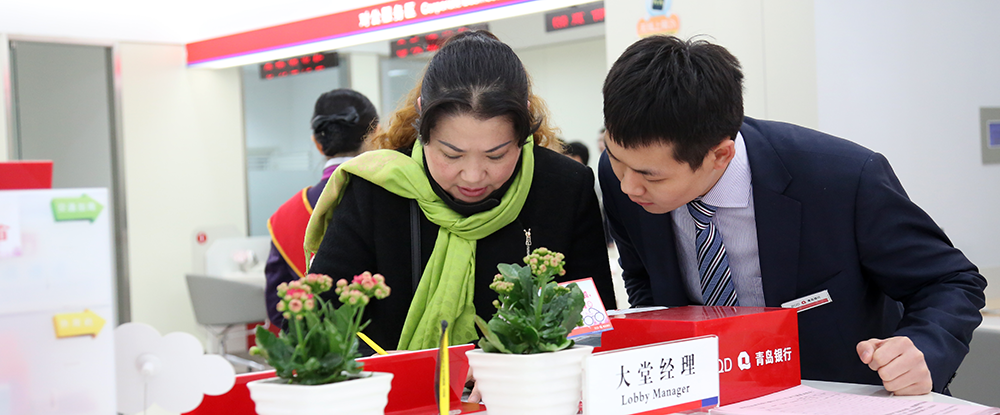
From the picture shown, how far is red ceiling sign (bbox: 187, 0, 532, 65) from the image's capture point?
499 cm

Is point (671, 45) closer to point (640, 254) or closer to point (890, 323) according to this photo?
point (640, 254)

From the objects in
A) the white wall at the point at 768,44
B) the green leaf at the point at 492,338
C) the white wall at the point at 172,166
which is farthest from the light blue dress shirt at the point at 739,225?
the white wall at the point at 172,166

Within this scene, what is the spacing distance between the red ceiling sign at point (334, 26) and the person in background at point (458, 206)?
124 inches

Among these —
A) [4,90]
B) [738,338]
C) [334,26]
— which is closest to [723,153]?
[738,338]

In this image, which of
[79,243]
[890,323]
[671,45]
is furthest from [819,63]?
[79,243]

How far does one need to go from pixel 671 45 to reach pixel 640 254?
466 millimetres

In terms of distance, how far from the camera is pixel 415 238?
166 centimetres

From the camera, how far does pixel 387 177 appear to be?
5.31ft

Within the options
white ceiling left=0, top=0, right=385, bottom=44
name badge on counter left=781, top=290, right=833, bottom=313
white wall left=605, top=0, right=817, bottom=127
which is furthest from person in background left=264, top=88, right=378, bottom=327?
white ceiling left=0, top=0, right=385, bottom=44

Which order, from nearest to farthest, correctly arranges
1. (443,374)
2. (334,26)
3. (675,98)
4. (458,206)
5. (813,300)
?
1. (443,374)
2. (675,98)
3. (813,300)
4. (458,206)
5. (334,26)

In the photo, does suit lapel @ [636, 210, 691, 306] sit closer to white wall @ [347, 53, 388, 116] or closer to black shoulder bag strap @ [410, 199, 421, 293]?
black shoulder bag strap @ [410, 199, 421, 293]

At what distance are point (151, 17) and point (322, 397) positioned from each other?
6561 millimetres

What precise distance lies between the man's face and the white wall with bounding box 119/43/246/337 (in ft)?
18.8

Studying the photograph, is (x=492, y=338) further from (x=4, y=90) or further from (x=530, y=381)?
(x=4, y=90)
